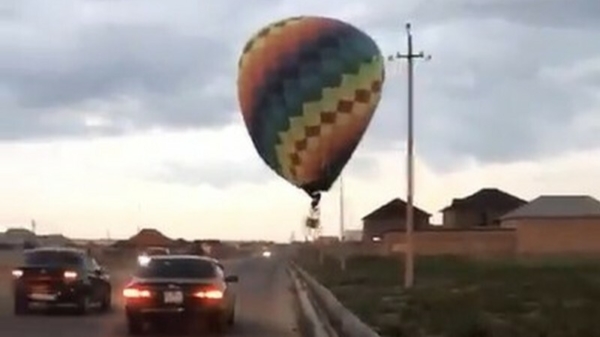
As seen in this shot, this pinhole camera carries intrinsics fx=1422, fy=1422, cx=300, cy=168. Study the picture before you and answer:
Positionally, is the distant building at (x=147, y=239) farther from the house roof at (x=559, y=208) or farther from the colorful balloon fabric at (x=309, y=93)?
the colorful balloon fabric at (x=309, y=93)

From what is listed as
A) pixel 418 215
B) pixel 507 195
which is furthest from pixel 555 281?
pixel 507 195

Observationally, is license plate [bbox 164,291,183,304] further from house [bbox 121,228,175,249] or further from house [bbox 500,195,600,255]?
house [bbox 121,228,175,249]

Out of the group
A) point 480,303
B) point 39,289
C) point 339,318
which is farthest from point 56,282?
point 339,318

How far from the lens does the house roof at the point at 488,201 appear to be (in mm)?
172375

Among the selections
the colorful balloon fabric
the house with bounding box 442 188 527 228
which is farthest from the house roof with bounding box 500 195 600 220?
the colorful balloon fabric

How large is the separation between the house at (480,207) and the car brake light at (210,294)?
471 feet

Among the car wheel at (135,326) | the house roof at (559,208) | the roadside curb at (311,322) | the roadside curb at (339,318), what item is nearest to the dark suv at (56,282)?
the roadside curb at (311,322)

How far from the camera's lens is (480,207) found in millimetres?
172500

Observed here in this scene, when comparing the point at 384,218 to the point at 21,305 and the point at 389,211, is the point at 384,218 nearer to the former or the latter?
the point at 389,211

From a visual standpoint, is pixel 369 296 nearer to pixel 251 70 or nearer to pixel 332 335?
pixel 251 70

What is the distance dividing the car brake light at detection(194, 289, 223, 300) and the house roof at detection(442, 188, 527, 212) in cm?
14672

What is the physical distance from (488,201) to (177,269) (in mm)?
148075

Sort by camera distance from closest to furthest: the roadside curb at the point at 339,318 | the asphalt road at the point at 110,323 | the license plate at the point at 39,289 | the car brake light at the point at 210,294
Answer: the roadside curb at the point at 339,318
the car brake light at the point at 210,294
the asphalt road at the point at 110,323
the license plate at the point at 39,289

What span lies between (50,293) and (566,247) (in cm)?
8559
